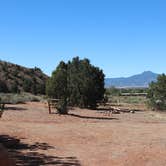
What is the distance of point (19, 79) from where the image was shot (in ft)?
290

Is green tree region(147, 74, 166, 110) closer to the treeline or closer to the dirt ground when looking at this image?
the treeline

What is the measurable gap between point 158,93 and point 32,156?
3576 cm

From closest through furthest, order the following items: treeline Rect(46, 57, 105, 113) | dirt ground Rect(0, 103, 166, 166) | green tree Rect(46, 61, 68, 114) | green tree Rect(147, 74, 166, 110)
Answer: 1. dirt ground Rect(0, 103, 166, 166)
2. green tree Rect(46, 61, 68, 114)
3. treeline Rect(46, 57, 105, 113)
4. green tree Rect(147, 74, 166, 110)

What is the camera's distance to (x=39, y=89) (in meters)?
81.9

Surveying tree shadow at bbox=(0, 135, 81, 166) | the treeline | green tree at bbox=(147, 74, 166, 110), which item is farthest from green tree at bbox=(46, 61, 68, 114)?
tree shadow at bbox=(0, 135, 81, 166)

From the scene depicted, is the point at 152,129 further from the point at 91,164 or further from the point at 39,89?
the point at 39,89

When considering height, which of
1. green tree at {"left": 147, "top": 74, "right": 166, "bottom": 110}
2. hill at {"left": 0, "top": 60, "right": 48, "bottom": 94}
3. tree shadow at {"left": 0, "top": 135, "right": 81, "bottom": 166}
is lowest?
tree shadow at {"left": 0, "top": 135, "right": 81, "bottom": 166}

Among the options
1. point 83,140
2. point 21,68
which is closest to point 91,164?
point 83,140

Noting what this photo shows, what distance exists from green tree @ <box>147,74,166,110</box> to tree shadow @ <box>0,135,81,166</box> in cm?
3239

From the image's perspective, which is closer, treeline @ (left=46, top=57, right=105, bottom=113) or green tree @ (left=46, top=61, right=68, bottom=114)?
green tree @ (left=46, top=61, right=68, bottom=114)

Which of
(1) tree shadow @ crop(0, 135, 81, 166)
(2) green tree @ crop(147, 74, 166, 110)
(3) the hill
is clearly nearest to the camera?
(1) tree shadow @ crop(0, 135, 81, 166)

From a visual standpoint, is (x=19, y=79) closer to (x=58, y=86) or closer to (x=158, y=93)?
(x=158, y=93)

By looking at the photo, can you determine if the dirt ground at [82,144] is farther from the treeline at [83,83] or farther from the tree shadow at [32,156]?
→ the treeline at [83,83]

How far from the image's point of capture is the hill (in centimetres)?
7862
